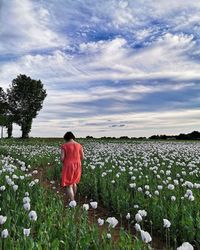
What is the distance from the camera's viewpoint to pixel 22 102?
71.9 meters

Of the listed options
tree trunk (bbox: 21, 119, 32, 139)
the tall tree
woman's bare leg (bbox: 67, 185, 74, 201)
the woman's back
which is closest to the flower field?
woman's bare leg (bbox: 67, 185, 74, 201)

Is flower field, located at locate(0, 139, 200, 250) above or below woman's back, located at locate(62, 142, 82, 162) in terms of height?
below

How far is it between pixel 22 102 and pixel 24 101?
481mm

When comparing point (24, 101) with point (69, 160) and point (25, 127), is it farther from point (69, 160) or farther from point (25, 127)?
point (69, 160)

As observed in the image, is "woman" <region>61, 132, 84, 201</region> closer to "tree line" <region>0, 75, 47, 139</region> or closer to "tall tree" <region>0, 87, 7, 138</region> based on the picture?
"tall tree" <region>0, 87, 7, 138</region>

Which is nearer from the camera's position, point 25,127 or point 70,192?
point 70,192

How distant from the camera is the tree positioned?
232 feet

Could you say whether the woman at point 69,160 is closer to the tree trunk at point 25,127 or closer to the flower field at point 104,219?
the flower field at point 104,219

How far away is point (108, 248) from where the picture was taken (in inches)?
223

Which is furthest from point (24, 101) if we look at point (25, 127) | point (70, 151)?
point (70, 151)

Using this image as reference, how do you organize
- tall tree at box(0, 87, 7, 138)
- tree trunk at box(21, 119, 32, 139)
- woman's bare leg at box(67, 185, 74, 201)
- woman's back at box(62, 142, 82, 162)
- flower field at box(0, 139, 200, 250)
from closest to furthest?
flower field at box(0, 139, 200, 250), woman's bare leg at box(67, 185, 74, 201), woman's back at box(62, 142, 82, 162), tall tree at box(0, 87, 7, 138), tree trunk at box(21, 119, 32, 139)

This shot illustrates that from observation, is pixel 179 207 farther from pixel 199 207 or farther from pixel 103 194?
pixel 103 194

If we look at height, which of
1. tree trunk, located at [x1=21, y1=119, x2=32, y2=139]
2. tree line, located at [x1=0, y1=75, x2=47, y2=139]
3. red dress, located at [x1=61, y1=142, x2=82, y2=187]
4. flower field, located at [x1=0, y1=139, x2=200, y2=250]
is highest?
tree line, located at [x1=0, y1=75, x2=47, y2=139]

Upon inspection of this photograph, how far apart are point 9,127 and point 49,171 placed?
5873 centimetres
